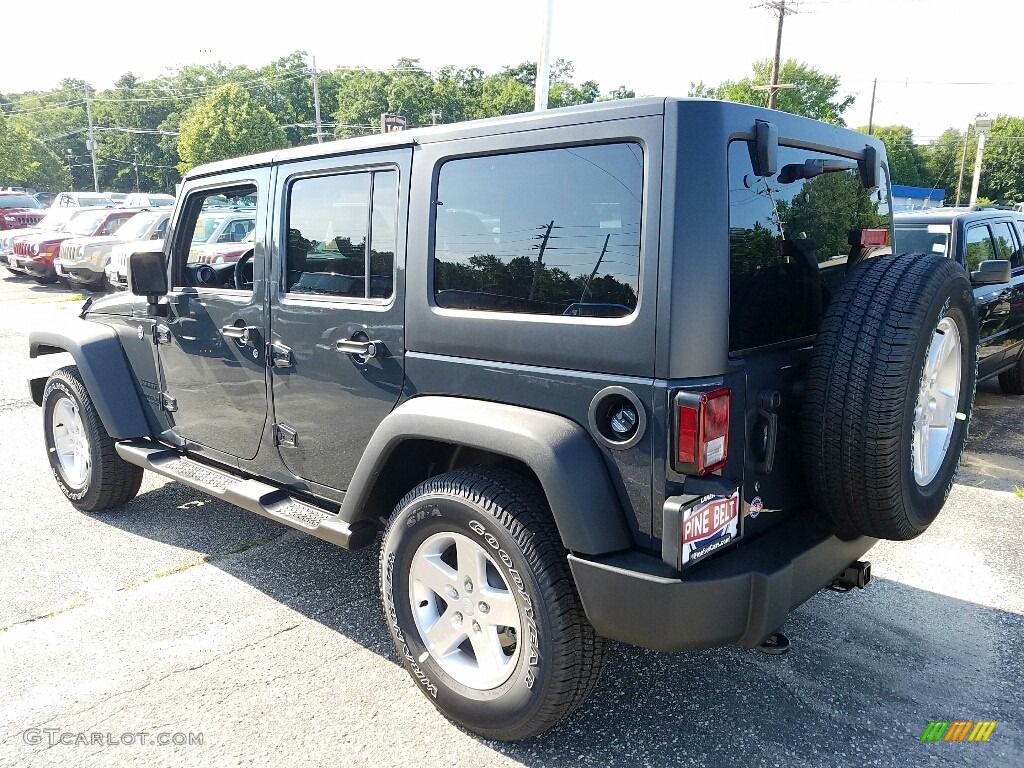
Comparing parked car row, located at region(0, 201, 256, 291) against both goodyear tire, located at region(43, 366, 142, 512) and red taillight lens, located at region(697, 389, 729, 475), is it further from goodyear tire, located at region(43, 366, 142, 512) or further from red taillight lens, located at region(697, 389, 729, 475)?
red taillight lens, located at region(697, 389, 729, 475)

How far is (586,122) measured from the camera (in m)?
2.27

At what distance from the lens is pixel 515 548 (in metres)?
2.33

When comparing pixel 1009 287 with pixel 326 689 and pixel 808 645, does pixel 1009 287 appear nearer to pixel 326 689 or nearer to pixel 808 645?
pixel 808 645

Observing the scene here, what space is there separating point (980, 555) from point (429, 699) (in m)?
3.08

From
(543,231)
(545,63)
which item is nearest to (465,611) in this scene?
(543,231)

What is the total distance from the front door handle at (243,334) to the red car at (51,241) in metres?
15.0

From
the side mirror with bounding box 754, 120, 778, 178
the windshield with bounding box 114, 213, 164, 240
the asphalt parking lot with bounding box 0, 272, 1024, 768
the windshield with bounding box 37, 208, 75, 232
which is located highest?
the windshield with bounding box 37, 208, 75, 232

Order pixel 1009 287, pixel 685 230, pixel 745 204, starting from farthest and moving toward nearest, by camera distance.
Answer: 1. pixel 1009 287
2. pixel 745 204
3. pixel 685 230

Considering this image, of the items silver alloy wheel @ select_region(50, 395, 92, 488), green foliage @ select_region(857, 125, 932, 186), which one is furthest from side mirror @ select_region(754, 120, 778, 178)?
green foliage @ select_region(857, 125, 932, 186)

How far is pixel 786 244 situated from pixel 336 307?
1.69 metres

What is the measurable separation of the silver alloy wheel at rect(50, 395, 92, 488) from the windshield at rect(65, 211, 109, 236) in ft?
44.9

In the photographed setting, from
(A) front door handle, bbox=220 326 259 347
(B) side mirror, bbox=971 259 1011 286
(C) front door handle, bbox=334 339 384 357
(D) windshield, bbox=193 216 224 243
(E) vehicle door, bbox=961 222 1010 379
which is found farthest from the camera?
(E) vehicle door, bbox=961 222 1010 379

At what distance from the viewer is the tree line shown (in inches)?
2197

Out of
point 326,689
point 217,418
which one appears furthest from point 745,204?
point 217,418
